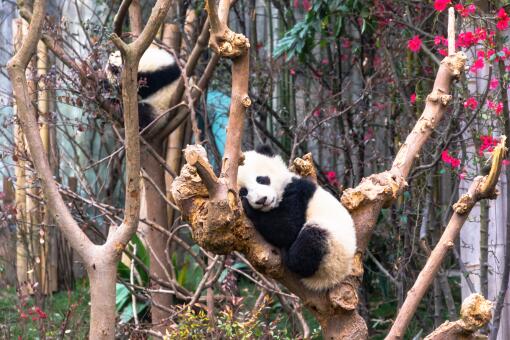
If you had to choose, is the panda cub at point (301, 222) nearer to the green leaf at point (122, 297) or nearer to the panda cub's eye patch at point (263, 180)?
the panda cub's eye patch at point (263, 180)

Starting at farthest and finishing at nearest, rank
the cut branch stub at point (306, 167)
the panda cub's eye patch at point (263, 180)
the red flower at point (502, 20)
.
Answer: the red flower at point (502, 20), the cut branch stub at point (306, 167), the panda cub's eye patch at point (263, 180)

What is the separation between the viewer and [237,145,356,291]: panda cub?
2.62m

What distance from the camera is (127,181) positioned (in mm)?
2779

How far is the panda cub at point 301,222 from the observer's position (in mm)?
2615

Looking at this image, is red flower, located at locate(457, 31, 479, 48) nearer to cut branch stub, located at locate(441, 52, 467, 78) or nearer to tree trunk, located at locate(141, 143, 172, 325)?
cut branch stub, located at locate(441, 52, 467, 78)

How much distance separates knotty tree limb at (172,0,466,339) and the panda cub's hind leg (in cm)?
5

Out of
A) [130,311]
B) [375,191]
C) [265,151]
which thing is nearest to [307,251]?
[375,191]

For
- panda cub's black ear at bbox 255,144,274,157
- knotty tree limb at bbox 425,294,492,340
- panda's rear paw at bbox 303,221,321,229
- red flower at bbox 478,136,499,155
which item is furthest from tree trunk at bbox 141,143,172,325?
knotty tree limb at bbox 425,294,492,340

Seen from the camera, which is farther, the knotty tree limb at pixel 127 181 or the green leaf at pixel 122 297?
the green leaf at pixel 122 297

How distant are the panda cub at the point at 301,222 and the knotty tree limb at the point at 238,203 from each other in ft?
0.17

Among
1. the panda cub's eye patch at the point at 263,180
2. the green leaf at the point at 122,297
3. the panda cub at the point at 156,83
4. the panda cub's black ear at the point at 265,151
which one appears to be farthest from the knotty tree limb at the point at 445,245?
the green leaf at the point at 122,297

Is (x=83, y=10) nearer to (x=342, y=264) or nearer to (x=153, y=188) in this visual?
Result: (x=153, y=188)

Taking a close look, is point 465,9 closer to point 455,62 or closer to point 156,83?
point 455,62

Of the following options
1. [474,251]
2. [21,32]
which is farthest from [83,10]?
[474,251]
